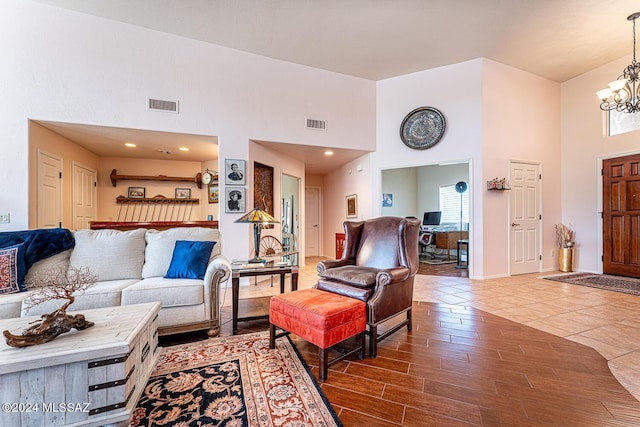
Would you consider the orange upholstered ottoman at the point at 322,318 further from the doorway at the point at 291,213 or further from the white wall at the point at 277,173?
the doorway at the point at 291,213

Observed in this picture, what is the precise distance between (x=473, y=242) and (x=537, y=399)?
3.50 metres

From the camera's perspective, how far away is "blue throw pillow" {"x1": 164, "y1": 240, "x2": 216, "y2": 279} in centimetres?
261

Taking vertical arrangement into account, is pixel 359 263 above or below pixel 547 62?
below

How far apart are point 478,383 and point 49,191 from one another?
5.64 m

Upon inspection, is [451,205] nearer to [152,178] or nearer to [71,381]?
[152,178]

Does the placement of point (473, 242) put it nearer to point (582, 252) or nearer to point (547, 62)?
point (582, 252)

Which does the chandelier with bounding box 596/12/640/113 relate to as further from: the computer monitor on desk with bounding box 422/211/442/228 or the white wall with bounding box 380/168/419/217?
the white wall with bounding box 380/168/419/217

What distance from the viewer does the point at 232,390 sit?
1689 millimetres

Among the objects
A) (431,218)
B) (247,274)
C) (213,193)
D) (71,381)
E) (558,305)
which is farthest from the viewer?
(431,218)

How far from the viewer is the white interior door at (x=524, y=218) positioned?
5016 millimetres

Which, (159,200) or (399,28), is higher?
(399,28)

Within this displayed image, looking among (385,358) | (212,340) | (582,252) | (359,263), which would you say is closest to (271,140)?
(359,263)

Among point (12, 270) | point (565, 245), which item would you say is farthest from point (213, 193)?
point (565, 245)

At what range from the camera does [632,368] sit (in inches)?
76.5
